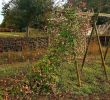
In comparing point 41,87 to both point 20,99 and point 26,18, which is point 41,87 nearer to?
point 20,99

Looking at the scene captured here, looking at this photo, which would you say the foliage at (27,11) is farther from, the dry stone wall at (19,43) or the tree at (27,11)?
the dry stone wall at (19,43)

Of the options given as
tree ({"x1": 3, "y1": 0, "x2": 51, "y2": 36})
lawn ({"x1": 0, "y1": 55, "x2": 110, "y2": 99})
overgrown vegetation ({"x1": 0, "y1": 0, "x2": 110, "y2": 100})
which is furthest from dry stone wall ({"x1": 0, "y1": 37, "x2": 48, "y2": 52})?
tree ({"x1": 3, "y1": 0, "x2": 51, "y2": 36})

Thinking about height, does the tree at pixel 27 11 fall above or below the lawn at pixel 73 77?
→ above

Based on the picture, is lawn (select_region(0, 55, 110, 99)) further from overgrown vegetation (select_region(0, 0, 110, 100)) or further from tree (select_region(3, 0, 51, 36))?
tree (select_region(3, 0, 51, 36))

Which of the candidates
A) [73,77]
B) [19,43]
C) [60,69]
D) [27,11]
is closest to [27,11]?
[27,11]

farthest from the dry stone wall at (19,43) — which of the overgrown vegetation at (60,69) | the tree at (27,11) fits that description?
the tree at (27,11)

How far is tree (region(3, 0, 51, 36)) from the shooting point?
19.0 metres

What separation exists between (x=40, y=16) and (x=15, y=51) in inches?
234

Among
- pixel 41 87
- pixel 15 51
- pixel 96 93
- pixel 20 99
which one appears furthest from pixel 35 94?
pixel 15 51

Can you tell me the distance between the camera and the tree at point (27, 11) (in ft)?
62.4

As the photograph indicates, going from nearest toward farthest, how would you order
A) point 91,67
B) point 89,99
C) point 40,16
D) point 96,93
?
point 89,99, point 96,93, point 91,67, point 40,16

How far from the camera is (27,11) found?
63.6ft

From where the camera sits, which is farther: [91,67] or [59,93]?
[91,67]

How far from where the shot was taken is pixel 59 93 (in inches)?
400
